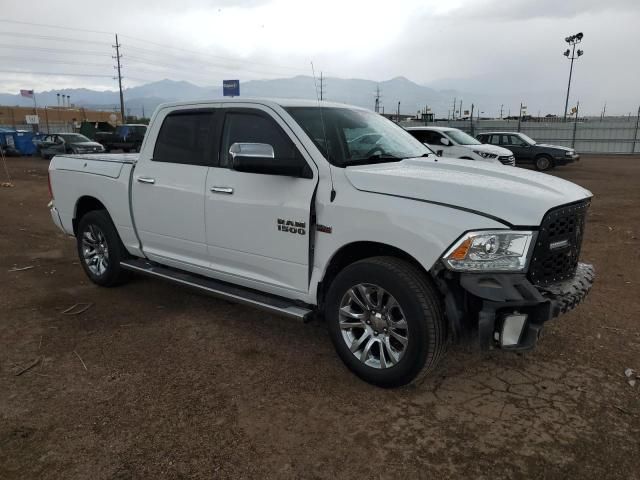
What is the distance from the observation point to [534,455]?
9.02 feet

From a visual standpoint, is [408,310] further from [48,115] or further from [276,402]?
[48,115]

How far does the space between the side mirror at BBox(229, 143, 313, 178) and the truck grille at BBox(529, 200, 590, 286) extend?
1563 mm

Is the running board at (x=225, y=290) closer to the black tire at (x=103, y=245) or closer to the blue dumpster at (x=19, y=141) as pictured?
the black tire at (x=103, y=245)

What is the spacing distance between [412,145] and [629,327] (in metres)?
2.48

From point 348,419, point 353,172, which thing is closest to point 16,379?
point 348,419

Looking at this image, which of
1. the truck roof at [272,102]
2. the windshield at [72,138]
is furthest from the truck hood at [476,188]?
the windshield at [72,138]

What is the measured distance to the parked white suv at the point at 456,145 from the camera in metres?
14.6

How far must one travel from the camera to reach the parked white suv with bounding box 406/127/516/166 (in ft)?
47.8

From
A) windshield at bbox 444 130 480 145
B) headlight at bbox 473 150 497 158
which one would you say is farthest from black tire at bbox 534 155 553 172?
headlight at bbox 473 150 497 158

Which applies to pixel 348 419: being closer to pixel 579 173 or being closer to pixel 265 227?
pixel 265 227

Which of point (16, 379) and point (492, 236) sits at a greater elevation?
point (492, 236)

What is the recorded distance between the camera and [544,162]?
801 inches

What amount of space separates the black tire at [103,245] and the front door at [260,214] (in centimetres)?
156

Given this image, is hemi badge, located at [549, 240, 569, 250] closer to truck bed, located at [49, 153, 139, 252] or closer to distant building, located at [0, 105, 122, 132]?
truck bed, located at [49, 153, 139, 252]
